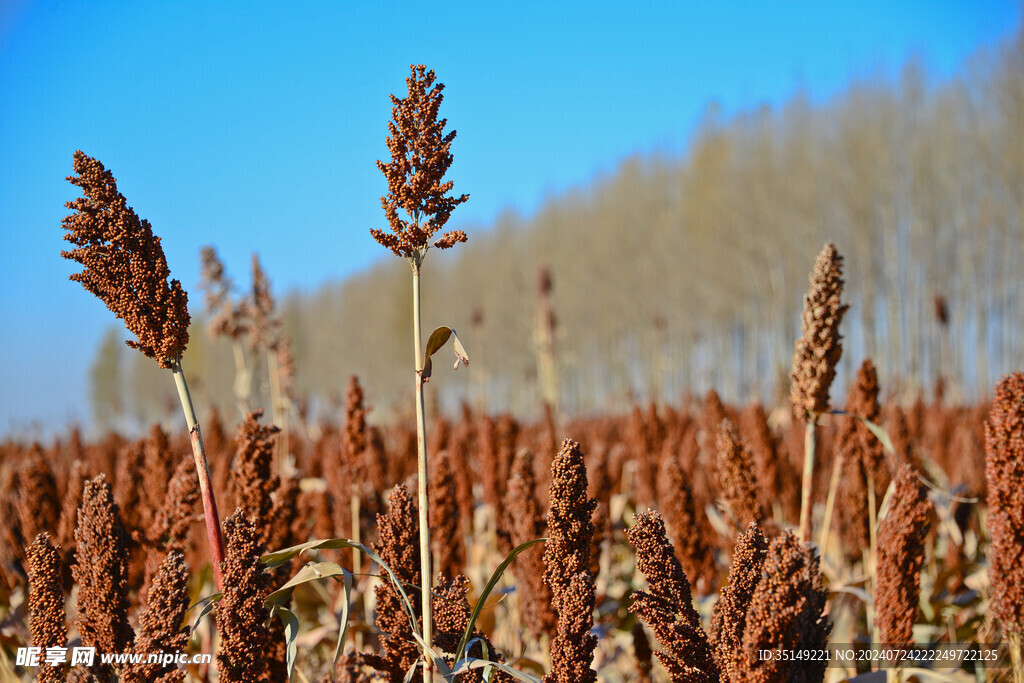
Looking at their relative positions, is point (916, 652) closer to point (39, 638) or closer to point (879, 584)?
point (879, 584)

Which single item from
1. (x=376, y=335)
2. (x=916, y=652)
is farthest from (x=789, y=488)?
(x=376, y=335)

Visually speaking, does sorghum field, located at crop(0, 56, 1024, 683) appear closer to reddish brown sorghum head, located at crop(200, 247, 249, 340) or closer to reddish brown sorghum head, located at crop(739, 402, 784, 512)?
reddish brown sorghum head, located at crop(739, 402, 784, 512)

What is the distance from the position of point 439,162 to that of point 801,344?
157 cm

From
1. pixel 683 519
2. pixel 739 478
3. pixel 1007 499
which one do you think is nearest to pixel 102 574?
pixel 683 519

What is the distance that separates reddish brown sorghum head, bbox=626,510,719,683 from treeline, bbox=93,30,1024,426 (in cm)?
643

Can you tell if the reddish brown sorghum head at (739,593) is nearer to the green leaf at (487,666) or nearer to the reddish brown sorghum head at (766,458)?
the green leaf at (487,666)

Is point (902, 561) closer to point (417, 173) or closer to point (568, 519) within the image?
point (568, 519)

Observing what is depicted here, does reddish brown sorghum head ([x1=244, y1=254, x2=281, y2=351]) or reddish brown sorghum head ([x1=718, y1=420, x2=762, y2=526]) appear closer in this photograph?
reddish brown sorghum head ([x1=718, y1=420, x2=762, y2=526])

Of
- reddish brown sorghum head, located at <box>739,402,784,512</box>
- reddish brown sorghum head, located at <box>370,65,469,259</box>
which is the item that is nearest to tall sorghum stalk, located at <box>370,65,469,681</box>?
reddish brown sorghum head, located at <box>370,65,469,259</box>

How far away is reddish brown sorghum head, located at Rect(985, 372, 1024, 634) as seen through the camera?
2.01 meters

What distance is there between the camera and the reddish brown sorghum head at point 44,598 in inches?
69.0

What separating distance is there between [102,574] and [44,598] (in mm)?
141

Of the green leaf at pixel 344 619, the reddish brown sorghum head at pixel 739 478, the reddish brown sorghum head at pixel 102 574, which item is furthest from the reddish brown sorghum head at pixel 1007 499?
the reddish brown sorghum head at pixel 102 574

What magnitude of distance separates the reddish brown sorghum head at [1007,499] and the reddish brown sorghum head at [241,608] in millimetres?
1962
